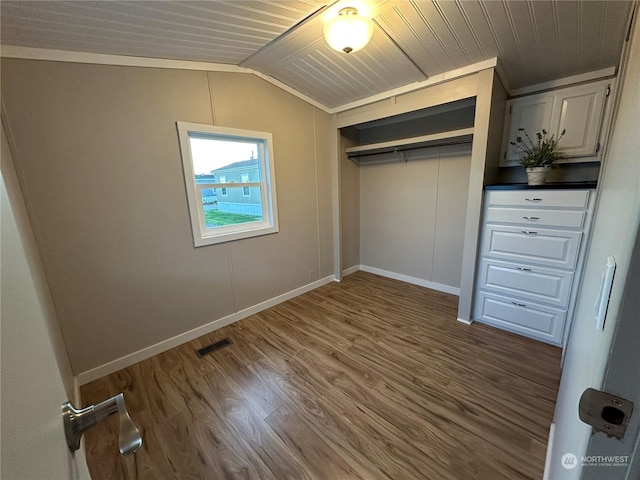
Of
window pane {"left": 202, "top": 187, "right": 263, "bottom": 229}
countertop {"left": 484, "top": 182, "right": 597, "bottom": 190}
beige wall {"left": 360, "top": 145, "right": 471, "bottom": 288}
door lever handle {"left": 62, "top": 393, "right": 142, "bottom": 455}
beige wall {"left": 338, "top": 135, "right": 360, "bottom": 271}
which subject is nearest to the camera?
door lever handle {"left": 62, "top": 393, "right": 142, "bottom": 455}

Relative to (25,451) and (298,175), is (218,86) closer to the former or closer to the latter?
(298,175)

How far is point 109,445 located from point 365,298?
2.56m

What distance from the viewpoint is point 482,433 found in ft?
4.82

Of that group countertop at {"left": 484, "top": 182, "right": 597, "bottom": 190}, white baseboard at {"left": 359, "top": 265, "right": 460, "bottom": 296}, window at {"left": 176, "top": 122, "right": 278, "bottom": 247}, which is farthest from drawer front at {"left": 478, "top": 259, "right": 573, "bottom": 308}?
window at {"left": 176, "top": 122, "right": 278, "bottom": 247}

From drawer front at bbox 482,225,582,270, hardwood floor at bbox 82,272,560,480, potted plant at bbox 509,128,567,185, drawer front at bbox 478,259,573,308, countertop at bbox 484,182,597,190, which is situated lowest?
hardwood floor at bbox 82,272,560,480

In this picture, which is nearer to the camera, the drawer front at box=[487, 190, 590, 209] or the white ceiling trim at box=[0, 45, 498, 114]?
the white ceiling trim at box=[0, 45, 498, 114]

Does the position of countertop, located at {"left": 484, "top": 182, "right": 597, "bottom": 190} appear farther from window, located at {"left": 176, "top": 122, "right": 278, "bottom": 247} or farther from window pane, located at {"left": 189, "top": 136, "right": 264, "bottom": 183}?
window pane, located at {"left": 189, "top": 136, "right": 264, "bottom": 183}

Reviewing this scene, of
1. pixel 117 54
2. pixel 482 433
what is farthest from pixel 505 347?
pixel 117 54

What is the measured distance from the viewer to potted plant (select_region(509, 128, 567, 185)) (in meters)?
2.15

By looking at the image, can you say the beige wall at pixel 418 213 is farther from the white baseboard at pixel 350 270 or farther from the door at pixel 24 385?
the door at pixel 24 385

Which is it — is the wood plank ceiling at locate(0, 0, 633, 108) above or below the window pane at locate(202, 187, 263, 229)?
above

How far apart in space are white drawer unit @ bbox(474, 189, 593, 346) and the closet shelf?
0.74 metres

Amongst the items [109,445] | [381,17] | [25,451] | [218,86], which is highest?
[381,17]

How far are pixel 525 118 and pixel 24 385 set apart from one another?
3.49 m
